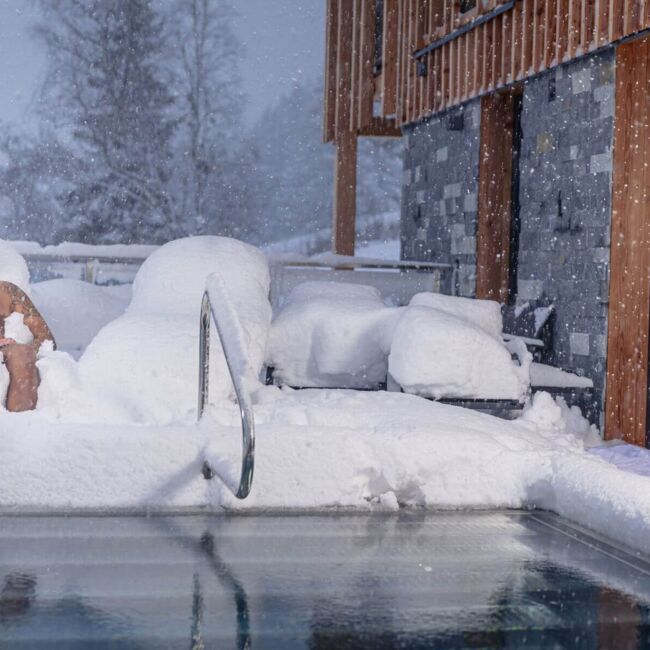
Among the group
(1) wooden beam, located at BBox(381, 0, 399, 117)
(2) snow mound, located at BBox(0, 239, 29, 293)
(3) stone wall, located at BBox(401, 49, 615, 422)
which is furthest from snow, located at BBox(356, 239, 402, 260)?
(2) snow mound, located at BBox(0, 239, 29, 293)

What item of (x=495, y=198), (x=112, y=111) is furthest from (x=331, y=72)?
(x=112, y=111)

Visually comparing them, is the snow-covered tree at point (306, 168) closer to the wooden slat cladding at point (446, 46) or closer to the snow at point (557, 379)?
the wooden slat cladding at point (446, 46)

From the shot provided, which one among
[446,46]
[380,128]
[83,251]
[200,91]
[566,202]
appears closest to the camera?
[566,202]

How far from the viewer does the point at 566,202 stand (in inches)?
374

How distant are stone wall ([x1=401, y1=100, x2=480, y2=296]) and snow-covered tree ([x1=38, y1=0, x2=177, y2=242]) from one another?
17.3 meters

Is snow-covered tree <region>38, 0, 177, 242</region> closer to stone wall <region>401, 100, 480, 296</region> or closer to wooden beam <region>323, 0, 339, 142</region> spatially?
wooden beam <region>323, 0, 339, 142</region>

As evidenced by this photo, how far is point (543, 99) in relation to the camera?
1000cm

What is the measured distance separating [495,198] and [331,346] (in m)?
3.49

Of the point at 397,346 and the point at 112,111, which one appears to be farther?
the point at 112,111

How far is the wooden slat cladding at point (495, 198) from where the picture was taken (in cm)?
1134

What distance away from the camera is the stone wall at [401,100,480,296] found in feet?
38.5

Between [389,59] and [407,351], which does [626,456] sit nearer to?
[407,351]

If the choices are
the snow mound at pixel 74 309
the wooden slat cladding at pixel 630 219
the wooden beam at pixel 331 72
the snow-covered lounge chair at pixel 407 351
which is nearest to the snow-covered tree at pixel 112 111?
the wooden beam at pixel 331 72

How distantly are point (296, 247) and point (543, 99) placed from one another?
34.1m
